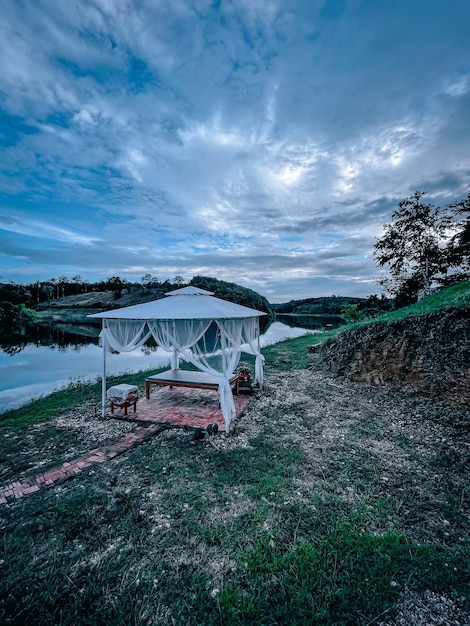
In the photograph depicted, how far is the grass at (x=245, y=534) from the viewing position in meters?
2.01

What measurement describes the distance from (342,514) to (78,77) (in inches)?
426

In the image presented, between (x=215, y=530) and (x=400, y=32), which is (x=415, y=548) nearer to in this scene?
(x=215, y=530)

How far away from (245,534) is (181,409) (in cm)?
376

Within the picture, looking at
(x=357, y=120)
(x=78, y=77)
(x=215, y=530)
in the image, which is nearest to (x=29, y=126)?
(x=78, y=77)

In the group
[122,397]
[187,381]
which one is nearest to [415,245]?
[187,381]

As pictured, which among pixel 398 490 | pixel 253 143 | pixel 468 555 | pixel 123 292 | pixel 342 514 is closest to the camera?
pixel 468 555

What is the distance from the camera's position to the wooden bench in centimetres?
631

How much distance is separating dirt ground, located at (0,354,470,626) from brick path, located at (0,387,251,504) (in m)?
0.26

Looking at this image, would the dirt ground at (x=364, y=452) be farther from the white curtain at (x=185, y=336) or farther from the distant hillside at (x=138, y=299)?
the distant hillside at (x=138, y=299)

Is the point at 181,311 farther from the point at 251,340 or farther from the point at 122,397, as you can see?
the point at 251,340

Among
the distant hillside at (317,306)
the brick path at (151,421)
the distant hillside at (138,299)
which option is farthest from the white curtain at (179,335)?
the distant hillside at (317,306)

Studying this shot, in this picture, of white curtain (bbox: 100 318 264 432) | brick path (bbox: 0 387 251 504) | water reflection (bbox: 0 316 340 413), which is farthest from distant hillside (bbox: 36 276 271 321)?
white curtain (bbox: 100 318 264 432)

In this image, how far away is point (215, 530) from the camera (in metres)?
2.71

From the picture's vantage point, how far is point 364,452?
169 inches
